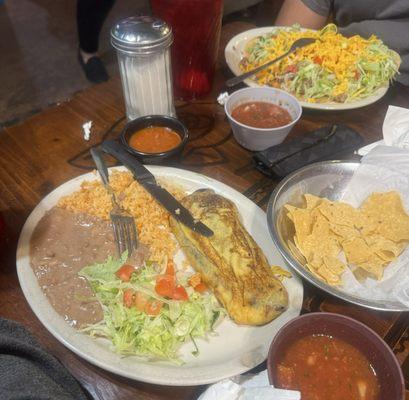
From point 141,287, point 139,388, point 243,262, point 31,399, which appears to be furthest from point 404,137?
point 31,399

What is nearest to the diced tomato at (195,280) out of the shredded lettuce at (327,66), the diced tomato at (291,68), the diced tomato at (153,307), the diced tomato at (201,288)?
the diced tomato at (201,288)

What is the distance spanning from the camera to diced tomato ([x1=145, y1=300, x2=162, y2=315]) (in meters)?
1.33

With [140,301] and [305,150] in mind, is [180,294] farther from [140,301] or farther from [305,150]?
[305,150]

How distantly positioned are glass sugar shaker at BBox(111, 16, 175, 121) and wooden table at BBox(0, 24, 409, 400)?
19 centimetres

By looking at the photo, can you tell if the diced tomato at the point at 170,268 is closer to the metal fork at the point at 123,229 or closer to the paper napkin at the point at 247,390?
the metal fork at the point at 123,229

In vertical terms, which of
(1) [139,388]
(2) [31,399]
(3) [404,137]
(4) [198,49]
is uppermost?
(4) [198,49]

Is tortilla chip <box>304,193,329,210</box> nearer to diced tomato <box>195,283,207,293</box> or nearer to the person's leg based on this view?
diced tomato <box>195,283,207,293</box>

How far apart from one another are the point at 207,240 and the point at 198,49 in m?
1.21

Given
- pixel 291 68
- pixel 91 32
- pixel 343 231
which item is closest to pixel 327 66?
pixel 291 68

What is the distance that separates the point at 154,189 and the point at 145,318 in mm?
547

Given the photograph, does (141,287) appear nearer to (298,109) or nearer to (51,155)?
(51,155)

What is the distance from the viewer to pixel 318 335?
114 centimetres

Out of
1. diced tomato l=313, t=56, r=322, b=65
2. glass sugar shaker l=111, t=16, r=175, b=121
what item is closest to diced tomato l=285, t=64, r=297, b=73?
diced tomato l=313, t=56, r=322, b=65

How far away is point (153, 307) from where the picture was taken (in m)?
1.34
